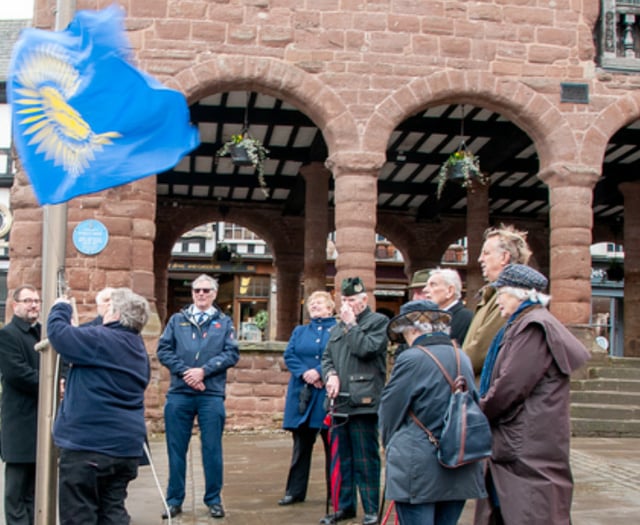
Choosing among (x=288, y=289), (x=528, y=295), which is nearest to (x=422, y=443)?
(x=528, y=295)

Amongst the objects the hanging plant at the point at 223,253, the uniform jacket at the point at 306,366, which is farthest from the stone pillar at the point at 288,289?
the uniform jacket at the point at 306,366

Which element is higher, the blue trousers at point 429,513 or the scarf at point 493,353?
the scarf at point 493,353

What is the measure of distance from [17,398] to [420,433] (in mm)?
2575

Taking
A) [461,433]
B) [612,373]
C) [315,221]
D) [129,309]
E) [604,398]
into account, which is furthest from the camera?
[315,221]

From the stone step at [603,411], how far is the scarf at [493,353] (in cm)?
694

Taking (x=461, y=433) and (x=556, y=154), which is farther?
(x=556, y=154)

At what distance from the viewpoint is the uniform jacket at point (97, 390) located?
4.16 m

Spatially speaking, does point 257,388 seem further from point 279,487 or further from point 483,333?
point 483,333

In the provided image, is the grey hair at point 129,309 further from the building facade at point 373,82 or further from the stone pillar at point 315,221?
the stone pillar at point 315,221

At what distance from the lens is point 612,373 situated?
11.5 metres

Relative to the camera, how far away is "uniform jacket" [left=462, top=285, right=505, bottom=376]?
4535 mm

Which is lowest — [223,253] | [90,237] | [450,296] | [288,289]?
[450,296]

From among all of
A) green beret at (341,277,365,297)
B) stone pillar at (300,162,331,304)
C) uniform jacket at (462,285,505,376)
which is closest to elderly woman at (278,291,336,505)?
green beret at (341,277,365,297)

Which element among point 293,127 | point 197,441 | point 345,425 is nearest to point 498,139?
point 293,127
